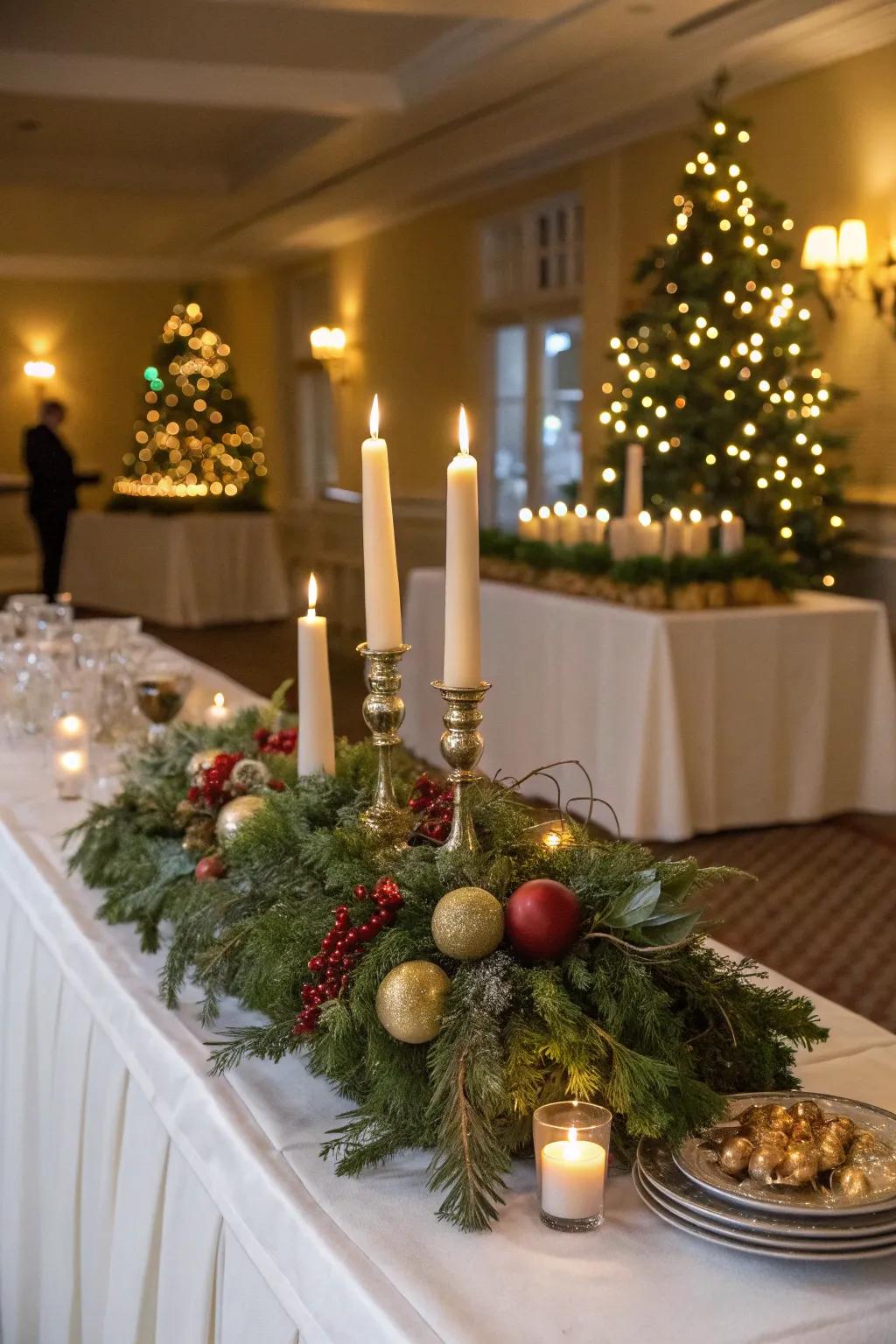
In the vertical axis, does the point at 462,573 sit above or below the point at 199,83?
below

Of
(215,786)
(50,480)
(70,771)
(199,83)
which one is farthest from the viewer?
(50,480)

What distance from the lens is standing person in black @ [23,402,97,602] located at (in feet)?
35.6

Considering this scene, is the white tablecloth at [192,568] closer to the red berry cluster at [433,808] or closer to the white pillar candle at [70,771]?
the white pillar candle at [70,771]

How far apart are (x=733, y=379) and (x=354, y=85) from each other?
2.98m

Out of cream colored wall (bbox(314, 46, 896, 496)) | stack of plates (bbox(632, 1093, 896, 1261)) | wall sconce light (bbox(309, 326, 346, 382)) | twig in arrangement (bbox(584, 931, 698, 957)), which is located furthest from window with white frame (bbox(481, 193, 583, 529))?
stack of plates (bbox(632, 1093, 896, 1261))

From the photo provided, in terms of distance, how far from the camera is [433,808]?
142cm

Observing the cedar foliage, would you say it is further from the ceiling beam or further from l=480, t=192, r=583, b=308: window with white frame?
l=480, t=192, r=583, b=308: window with white frame

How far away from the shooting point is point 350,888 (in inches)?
50.3

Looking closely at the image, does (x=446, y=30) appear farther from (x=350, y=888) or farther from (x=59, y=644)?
(x=350, y=888)

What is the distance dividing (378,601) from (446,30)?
6337 millimetres

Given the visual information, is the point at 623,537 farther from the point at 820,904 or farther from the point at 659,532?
the point at 820,904

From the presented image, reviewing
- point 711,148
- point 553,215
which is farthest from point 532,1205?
point 553,215

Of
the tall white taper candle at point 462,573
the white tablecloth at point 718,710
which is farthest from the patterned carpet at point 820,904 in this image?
the tall white taper candle at point 462,573

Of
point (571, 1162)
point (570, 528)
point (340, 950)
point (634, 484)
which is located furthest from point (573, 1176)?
point (570, 528)
